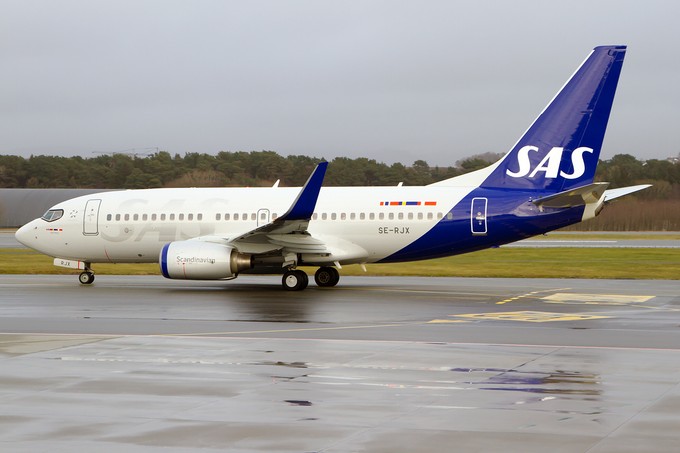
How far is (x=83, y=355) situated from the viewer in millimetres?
15906

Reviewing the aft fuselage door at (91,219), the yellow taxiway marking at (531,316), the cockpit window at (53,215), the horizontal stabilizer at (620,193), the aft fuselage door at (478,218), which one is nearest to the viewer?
the yellow taxiway marking at (531,316)

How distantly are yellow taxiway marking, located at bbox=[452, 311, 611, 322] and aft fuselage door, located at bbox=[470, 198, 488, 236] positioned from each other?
6.72 metres

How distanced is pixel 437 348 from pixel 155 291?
15.5 m

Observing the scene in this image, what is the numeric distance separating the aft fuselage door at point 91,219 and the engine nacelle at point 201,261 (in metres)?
4.78

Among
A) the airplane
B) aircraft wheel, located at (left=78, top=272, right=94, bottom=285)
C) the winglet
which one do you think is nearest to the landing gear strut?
aircraft wheel, located at (left=78, top=272, right=94, bottom=285)

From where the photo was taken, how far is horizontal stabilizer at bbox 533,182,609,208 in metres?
27.9

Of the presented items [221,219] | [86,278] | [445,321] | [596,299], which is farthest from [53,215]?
[596,299]

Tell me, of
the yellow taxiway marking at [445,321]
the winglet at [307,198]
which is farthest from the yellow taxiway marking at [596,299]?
the winglet at [307,198]

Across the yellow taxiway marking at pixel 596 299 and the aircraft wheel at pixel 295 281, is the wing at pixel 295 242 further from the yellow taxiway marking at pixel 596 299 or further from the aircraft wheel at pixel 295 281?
the yellow taxiway marking at pixel 596 299

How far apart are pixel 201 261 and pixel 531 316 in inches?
431

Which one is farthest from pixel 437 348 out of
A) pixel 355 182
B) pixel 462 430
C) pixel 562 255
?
pixel 355 182

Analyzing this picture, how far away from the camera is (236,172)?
261 ft

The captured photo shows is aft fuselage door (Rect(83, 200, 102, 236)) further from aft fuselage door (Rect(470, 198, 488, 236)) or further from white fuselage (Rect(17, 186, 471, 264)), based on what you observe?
aft fuselage door (Rect(470, 198, 488, 236))

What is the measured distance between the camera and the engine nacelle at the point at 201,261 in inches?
1154
